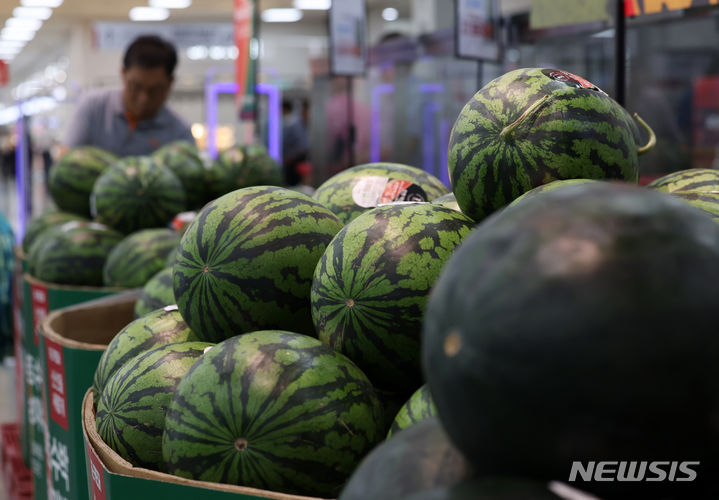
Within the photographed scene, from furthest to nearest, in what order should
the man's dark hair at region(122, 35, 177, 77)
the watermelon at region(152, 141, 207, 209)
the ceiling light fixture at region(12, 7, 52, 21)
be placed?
the ceiling light fixture at region(12, 7, 52, 21) < the man's dark hair at region(122, 35, 177, 77) < the watermelon at region(152, 141, 207, 209)

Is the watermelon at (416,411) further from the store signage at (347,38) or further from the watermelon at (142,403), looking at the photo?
the store signage at (347,38)

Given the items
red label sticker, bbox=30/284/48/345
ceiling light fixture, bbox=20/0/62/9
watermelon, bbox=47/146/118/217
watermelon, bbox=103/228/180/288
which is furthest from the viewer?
ceiling light fixture, bbox=20/0/62/9

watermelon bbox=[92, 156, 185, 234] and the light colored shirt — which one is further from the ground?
the light colored shirt

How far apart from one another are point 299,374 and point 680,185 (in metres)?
0.70

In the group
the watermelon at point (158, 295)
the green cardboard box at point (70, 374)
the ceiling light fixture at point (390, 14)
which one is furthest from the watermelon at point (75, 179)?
the ceiling light fixture at point (390, 14)

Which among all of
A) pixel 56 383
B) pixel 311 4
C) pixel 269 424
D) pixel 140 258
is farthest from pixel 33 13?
pixel 269 424

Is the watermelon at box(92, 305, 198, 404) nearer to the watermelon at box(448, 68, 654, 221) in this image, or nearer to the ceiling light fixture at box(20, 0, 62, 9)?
the watermelon at box(448, 68, 654, 221)

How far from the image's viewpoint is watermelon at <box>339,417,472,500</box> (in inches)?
27.2

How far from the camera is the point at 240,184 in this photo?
3.05 m

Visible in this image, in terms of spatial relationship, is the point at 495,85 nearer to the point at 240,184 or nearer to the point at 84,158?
the point at 240,184

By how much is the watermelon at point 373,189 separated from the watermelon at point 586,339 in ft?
3.08

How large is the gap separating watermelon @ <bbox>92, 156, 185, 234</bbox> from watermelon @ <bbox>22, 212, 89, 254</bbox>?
1.44 ft

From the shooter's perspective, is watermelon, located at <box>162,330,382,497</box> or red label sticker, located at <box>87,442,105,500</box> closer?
watermelon, located at <box>162,330,382,497</box>

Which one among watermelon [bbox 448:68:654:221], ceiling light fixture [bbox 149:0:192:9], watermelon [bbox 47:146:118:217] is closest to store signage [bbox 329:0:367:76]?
watermelon [bbox 47:146:118:217]
